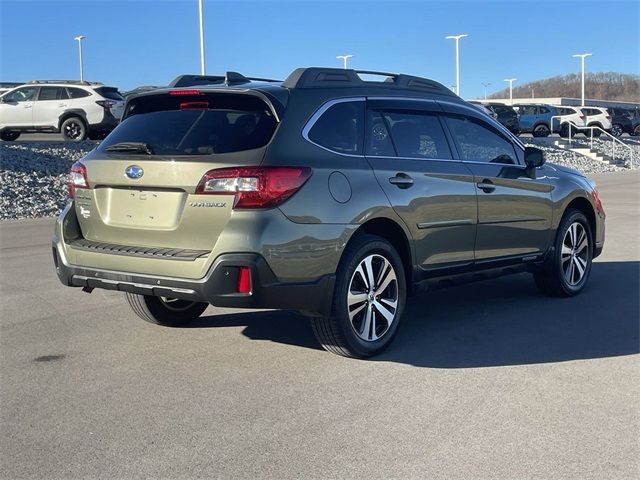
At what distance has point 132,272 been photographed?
5.11m

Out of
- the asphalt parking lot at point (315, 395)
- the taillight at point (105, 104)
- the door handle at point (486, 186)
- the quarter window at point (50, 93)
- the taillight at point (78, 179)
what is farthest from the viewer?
the quarter window at point (50, 93)

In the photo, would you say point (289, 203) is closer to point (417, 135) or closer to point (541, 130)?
point (417, 135)

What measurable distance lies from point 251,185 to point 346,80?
1.38m

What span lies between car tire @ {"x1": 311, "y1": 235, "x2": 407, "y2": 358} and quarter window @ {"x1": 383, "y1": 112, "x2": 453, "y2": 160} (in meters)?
0.81

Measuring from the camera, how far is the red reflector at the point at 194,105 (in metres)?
5.24

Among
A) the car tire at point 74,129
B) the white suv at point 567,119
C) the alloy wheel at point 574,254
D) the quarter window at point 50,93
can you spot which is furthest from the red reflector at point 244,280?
the white suv at point 567,119

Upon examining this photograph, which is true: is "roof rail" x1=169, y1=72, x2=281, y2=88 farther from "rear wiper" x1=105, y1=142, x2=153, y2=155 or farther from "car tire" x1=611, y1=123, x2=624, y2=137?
"car tire" x1=611, y1=123, x2=624, y2=137

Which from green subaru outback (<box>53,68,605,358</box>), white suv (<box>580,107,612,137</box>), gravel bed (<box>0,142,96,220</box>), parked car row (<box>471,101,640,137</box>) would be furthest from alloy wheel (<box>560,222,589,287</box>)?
white suv (<box>580,107,612,137</box>)

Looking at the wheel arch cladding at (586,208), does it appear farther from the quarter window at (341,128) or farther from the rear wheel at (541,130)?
the rear wheel at (541,130)

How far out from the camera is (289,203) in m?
4.87

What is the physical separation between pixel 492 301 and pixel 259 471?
4.19m

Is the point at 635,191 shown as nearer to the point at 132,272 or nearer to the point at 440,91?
the point at 440,91

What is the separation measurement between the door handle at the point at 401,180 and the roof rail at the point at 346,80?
721 mm

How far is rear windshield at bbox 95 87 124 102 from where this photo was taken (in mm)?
23125
